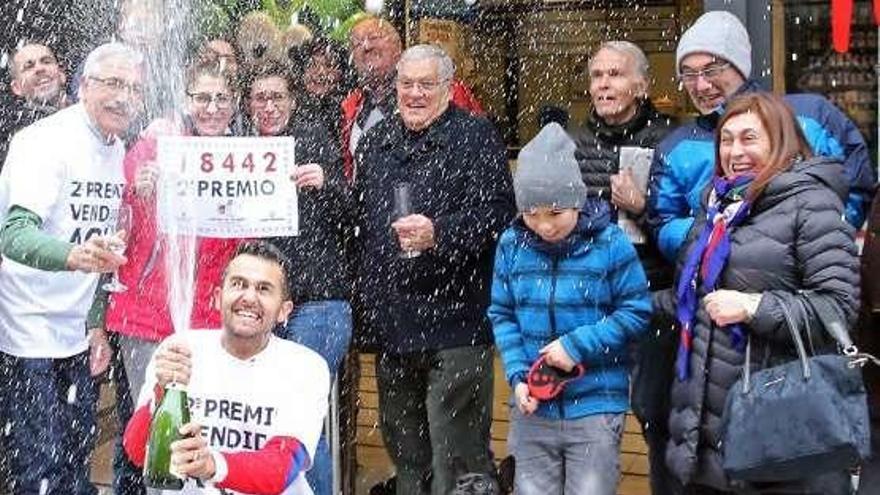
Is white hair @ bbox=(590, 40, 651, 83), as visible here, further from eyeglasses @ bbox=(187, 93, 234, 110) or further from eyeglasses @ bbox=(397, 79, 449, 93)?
eyeglasses @ bbox=(187, 93, 234, 110)

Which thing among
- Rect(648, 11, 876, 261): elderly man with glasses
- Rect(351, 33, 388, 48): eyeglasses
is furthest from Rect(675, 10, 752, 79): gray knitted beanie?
Rect(351, 33, 388, 48): eyeglasses

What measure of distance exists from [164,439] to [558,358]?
3.96ft

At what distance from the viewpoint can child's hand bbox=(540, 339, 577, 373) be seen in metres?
4.07

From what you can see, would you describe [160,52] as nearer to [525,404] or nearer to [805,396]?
[525,404]

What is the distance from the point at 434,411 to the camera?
15.1 ft

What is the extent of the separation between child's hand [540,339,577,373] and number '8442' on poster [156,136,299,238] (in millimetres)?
1005

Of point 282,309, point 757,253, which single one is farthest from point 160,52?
point 757,253

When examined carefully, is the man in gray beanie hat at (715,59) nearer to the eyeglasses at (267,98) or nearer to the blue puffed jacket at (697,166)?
the blue puffed jacket at (697,166)

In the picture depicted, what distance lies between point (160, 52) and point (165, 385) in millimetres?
1672

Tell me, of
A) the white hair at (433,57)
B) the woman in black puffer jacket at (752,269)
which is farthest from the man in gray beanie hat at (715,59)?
the white hair at (433,57)

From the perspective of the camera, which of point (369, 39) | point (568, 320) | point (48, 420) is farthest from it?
point (369, 39)

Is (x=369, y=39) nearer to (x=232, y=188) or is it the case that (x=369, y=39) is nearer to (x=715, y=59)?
(x=232, y=188)

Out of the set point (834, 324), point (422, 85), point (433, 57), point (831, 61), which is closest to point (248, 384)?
point (422, 85)

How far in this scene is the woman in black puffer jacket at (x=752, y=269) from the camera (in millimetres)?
3551
